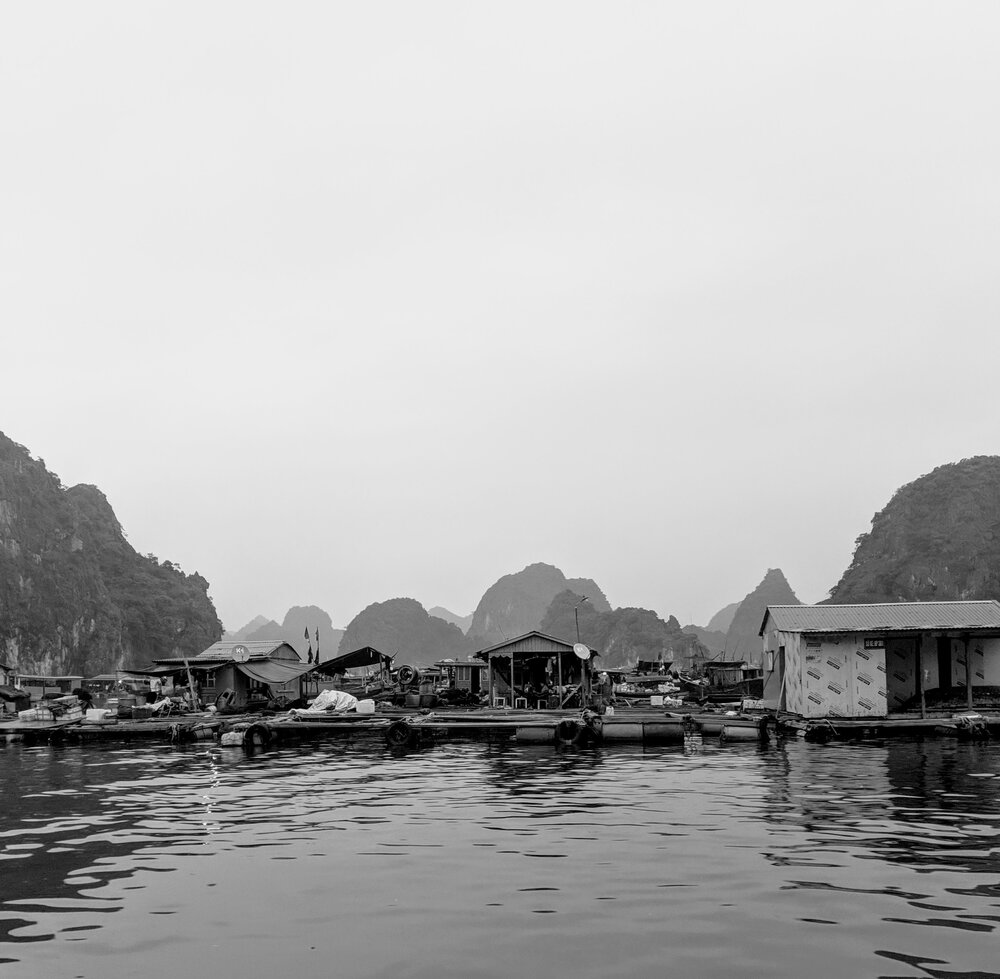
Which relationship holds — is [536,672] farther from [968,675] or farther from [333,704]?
[968,675]

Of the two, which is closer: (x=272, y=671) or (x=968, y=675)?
(x=968, y=675)

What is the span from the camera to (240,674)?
53.2 metres

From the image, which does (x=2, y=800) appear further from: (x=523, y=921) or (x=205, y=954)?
(x=523, y=921)

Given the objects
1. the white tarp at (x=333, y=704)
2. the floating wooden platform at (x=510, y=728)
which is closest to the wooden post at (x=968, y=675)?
the floating wooden platform at (x=510, y=728)

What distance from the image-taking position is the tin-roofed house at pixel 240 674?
168ft

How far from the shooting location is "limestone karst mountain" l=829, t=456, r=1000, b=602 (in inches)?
4904

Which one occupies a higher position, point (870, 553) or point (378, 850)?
point (870, 553)

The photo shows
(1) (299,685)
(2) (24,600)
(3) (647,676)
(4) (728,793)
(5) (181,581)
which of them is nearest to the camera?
(4) (728,793)

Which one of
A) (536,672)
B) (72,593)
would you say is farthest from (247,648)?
(72,593)

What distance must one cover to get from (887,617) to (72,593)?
419 feet

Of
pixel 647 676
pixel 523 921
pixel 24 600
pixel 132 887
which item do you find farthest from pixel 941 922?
pixel 24 600

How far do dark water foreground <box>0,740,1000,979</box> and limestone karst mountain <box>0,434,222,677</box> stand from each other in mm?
121766

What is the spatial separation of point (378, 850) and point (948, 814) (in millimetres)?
10158

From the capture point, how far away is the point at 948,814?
55.3 ft
